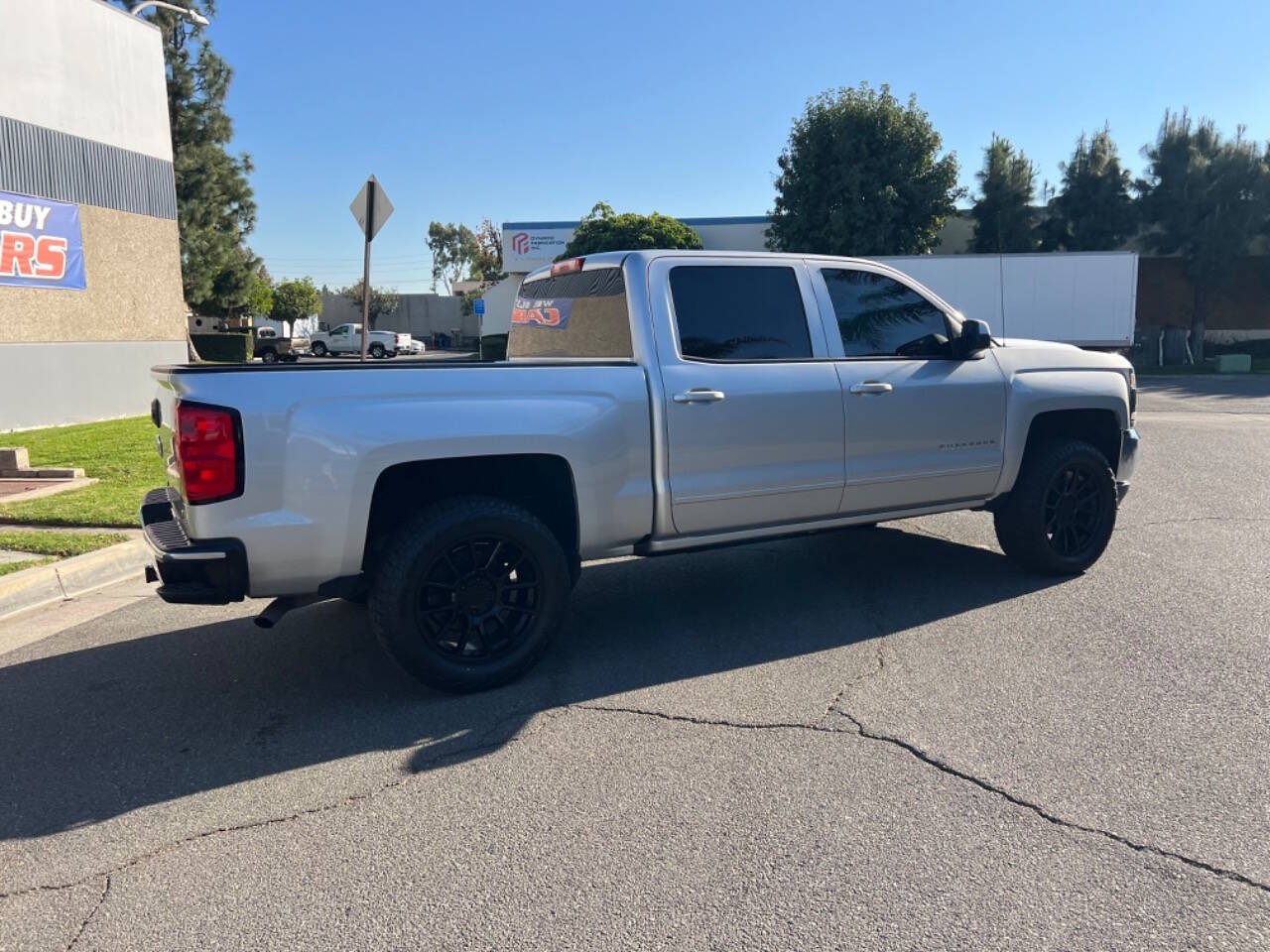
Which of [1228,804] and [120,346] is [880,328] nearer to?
[1228,804]

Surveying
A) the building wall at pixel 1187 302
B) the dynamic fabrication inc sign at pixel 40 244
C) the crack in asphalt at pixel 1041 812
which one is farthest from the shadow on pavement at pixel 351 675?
the building wall at pixel 1187 302

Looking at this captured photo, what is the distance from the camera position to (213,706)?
14.0ft

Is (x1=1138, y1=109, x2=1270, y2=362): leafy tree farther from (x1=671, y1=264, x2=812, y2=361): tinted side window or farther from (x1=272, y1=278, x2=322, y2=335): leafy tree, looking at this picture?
(x1=272, y1=278, x2=322, y2=335): leafy tree

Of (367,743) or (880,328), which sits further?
(880,328)

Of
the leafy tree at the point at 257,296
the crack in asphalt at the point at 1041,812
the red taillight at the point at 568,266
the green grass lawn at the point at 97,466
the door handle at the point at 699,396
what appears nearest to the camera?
the crack in asphalt at the point at 1041,812

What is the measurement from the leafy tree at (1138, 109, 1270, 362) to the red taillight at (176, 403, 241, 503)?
38.5 meters

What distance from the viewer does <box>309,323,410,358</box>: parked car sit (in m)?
47.7

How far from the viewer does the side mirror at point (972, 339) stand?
547cm

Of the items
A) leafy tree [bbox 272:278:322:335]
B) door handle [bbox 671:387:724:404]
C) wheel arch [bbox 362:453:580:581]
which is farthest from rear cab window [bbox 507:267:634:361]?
leafy tree [bbox 272:278:322:335]

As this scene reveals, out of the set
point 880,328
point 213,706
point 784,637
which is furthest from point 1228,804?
point 213,706

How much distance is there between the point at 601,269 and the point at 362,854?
10.7ft

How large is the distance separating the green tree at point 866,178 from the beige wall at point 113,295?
73.0ft

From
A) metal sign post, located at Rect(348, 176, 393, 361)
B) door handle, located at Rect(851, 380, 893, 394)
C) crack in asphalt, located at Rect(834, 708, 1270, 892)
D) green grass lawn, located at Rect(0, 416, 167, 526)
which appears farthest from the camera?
metal sign post, located at Rect(348, 176, 393, 361)

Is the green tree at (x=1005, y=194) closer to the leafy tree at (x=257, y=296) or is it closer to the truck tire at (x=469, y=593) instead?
the leafy tree at (x=257, y=296)
